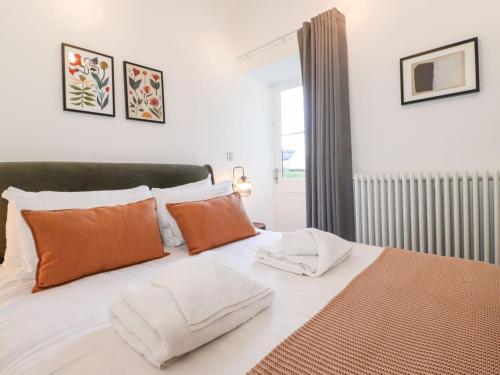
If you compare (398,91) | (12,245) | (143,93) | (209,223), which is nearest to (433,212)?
(398,91)

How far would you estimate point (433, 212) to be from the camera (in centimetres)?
201

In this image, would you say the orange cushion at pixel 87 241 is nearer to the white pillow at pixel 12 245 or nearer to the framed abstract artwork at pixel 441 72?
the white pillow at pixel 12 245

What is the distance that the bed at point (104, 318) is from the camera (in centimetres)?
63

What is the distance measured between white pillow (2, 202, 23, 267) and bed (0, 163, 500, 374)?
66 millimetres

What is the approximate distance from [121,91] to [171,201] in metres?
0.95

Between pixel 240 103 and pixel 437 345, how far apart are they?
2.65 meters

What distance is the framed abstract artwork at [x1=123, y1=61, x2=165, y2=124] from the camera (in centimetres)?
201

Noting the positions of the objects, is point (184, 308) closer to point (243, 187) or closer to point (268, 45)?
point (243, 187)

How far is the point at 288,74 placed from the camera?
119 inches

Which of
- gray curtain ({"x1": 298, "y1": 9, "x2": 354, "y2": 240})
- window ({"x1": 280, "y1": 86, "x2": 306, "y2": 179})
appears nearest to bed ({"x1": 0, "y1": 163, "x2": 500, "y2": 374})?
gray curtain ({"x1": 298, "y1": 9, "x2": 354, "y2": 240})

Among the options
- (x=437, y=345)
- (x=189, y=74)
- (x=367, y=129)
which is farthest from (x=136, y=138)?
(x=437, y=345)

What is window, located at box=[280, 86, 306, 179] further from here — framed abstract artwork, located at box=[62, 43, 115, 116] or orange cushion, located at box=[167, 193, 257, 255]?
framed abstract artwork, located at box=[62, 43, 115, 116]

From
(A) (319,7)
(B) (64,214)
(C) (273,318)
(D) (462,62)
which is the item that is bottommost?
(C) (273,318)

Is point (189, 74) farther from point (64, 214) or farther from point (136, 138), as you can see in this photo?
point (64, 214)
